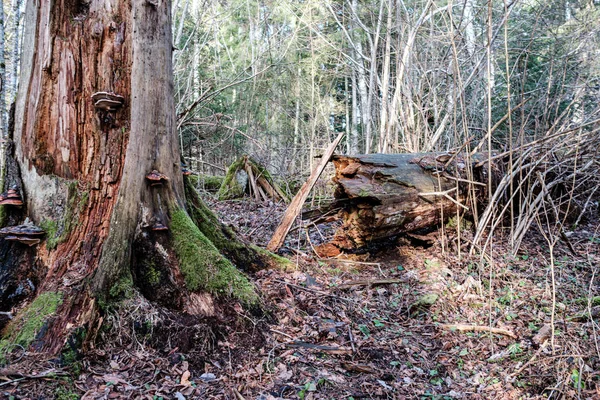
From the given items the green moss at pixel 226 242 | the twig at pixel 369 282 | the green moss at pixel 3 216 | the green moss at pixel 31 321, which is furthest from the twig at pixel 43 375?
the twig at pixel 369 282

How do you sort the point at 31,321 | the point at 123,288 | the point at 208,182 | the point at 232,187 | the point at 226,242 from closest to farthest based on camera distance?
1. the point at 31,321
2. the point at 123,288
3. the point at 226,242
4. the point at 232,187
5. the point at 208,182

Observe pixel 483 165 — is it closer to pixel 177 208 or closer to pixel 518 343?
pixel 518 343

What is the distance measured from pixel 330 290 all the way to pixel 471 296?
5.44ft

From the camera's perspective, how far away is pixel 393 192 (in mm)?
5184

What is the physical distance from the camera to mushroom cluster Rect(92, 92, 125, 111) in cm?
301

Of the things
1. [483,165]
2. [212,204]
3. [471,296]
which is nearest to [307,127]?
[212,204]

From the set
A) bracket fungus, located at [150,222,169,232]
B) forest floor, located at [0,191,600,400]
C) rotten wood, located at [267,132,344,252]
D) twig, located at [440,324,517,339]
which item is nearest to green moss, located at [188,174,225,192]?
rotten wood, located at [267,132,344,252]

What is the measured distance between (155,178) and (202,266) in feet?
2.79

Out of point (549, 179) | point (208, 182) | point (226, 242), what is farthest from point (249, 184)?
point (549, 179)

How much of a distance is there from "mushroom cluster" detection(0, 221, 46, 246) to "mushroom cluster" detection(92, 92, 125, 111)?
108cm

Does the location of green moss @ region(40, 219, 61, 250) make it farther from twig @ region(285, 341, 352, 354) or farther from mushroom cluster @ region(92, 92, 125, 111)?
twig @ region(285, 341, 352, 354)

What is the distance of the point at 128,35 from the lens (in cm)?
319

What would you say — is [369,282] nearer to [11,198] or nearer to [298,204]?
[298,204]

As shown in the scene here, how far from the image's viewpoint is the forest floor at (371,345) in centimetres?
260
